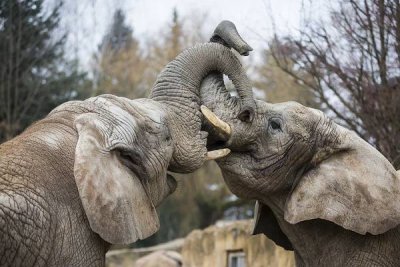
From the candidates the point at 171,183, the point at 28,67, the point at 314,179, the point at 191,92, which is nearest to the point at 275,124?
the point at 314,179

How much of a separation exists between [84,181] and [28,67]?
35.6 feet

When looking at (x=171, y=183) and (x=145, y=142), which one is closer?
(x=145, y=142)

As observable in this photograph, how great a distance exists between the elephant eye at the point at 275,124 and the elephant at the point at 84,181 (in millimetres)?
1125

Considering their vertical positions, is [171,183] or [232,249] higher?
[171,183]

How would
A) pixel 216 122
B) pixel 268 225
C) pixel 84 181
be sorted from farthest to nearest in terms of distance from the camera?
pixel 268 225, pixel 216 122, pixel 84 181

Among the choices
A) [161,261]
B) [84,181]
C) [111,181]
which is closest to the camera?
[84,181]

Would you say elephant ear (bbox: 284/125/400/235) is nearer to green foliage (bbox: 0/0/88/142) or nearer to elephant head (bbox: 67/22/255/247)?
elephant head (bbox: 67/22/255/247)

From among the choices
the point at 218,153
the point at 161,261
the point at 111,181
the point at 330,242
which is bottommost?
the point at 161,261

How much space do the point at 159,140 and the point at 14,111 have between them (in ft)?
32.3

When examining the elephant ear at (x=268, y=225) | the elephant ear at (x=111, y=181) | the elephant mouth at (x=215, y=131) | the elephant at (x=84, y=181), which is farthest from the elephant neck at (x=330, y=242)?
the elephant ear at (x=111, y=181)

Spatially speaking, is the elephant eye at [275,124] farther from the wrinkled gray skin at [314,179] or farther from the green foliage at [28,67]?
the green foliage at [28,67]

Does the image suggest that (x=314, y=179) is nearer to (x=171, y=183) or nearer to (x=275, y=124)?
(x=275, y=124)

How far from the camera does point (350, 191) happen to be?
576 centimetres

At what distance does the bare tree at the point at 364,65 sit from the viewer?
22.6ft
